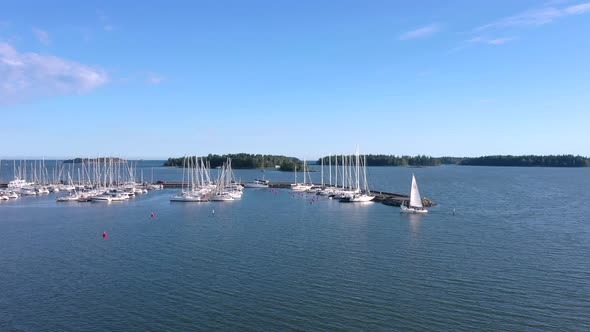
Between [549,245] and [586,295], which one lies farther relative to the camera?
[549,245]

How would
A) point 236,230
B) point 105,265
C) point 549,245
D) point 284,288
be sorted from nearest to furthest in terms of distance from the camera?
1. point 284,288
2. point 105,265
3. point 549,245
4. point 236,230

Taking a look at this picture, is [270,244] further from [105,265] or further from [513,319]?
[513,319]

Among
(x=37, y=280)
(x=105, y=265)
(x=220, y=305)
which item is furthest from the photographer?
(x=105, y=265)

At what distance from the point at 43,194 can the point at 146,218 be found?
52555 millimetres

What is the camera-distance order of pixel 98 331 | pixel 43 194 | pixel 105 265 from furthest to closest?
1. pixel 43 194
2. pixel 105 265
3. pixel 98 331

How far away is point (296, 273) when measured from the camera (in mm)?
34938

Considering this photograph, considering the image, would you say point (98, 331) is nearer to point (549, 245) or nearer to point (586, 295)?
point (586, 295)

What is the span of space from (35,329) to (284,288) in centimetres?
1422

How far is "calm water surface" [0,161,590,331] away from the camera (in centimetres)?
2630

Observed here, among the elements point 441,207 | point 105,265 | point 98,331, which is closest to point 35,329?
point 98,331

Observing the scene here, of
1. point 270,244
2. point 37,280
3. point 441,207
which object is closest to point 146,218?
point 270,244

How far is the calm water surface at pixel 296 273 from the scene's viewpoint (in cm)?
2630

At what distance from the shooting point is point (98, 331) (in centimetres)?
2462

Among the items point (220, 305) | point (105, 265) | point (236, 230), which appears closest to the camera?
point (220, 305)
